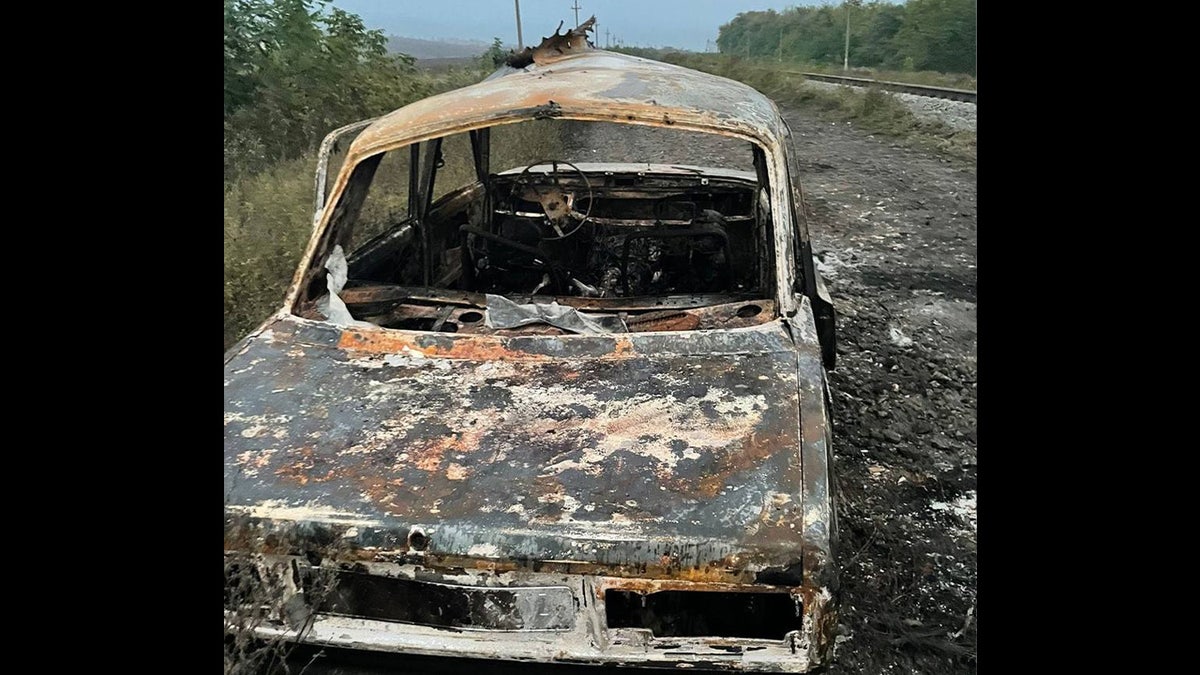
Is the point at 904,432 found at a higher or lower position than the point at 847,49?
lower

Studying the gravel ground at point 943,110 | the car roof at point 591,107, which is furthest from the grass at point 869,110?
the car roof at point 591,107

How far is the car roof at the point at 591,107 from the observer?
254cm

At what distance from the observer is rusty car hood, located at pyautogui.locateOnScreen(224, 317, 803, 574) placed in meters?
1.52

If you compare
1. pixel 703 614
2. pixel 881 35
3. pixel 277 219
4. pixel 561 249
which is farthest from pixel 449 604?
pixel 881 35

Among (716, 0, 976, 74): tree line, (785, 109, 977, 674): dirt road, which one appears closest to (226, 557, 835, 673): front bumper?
(785, 109, 977, 674): dirt road

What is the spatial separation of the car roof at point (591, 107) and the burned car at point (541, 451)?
0.5 inches

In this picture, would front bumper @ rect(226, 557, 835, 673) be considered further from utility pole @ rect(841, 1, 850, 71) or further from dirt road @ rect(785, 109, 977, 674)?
utility pole @ rect(841, 1, 850, 71)

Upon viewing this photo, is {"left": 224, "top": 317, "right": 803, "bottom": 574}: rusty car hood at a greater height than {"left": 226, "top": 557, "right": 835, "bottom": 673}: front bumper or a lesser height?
greater

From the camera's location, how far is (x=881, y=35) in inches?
1246

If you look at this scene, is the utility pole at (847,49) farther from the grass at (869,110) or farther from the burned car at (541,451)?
the burned car at (541,451)

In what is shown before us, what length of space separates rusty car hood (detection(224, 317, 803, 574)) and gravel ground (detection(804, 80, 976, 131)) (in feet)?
38.0

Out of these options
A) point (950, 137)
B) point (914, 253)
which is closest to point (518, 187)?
point (914, 253)

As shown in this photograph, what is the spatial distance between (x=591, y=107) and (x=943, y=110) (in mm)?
13211

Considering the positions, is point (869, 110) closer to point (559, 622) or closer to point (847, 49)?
point (559, 622)
